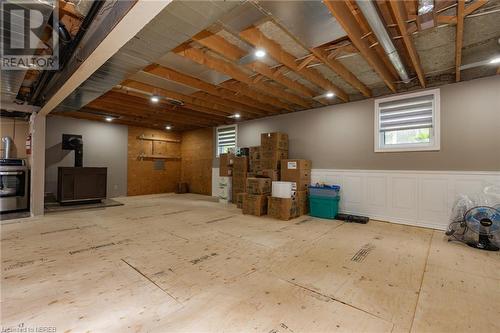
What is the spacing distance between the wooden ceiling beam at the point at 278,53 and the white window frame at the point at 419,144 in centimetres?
132

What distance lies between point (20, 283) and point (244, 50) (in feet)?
11.4

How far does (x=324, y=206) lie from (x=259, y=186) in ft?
4.72

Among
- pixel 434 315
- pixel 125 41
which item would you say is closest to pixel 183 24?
pixel 125 41

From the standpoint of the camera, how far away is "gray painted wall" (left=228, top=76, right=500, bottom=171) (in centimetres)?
353

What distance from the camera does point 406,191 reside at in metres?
4.20

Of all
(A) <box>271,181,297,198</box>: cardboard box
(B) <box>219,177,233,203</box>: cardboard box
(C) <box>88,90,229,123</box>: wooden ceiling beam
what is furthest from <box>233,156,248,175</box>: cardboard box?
(A) <box>271,181,297,198</box>: cardboard box

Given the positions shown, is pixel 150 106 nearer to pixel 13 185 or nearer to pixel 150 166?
pixel 13 185

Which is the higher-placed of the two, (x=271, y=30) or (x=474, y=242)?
(x=271, y=30)

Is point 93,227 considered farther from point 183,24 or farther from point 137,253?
point 183,24

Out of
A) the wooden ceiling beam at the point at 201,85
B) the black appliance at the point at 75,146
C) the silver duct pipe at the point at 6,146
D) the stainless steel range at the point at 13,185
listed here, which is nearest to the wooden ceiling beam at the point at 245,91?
the wooden ceiling beam at the point at 201,85

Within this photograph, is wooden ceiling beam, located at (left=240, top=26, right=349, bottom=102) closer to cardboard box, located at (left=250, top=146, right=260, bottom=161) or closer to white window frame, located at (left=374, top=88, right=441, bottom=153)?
white window frame, located at (left=374, top=88, right=441, bottom=153)

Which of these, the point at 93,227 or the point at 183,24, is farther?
the point at 93,227

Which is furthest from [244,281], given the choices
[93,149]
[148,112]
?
[93,149]

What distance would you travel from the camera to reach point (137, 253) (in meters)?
2.71
